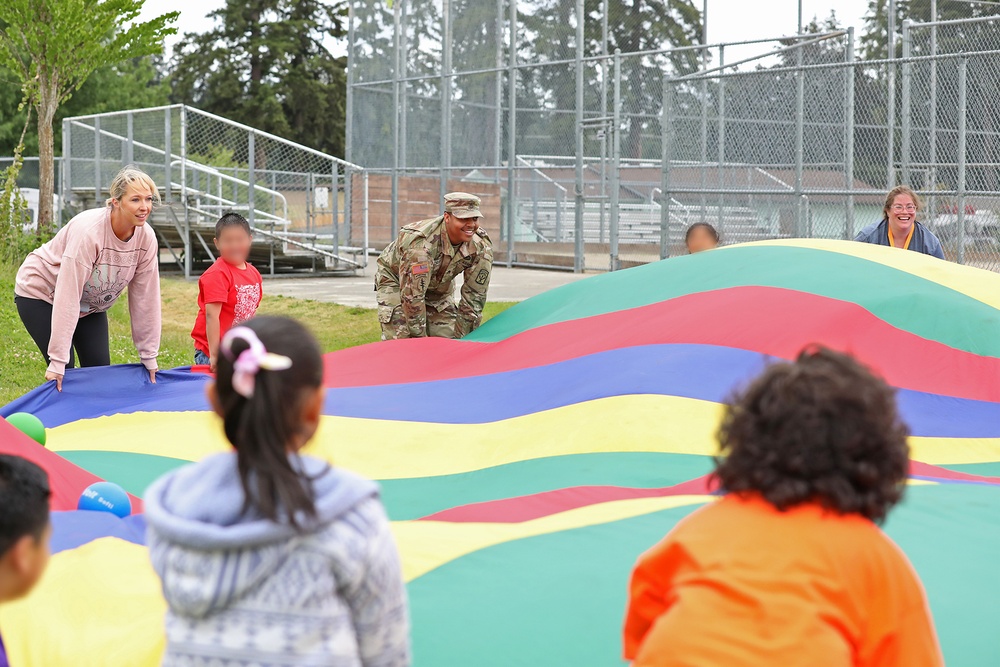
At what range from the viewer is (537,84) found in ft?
57.3


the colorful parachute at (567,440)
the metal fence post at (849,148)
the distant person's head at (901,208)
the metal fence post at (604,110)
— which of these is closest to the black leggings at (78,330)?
the colorful parachute at (567,440)

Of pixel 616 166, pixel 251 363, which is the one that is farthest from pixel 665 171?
pixel 251 363

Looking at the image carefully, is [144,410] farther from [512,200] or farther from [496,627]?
[512,200]

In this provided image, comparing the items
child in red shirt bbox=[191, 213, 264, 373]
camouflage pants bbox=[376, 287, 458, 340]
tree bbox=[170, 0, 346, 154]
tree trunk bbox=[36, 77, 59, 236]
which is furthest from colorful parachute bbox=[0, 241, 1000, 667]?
tree bbox=[170, 0, 346, 154]

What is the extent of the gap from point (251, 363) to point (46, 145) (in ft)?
47.6

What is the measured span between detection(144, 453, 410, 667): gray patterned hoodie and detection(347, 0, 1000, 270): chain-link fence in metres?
10.5

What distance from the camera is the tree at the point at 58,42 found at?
13875 mm

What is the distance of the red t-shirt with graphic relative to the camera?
19.3 feet

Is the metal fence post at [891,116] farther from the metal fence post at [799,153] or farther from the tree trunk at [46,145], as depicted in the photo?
the tree trunk at [46,145]

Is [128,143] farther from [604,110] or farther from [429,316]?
[429,316]

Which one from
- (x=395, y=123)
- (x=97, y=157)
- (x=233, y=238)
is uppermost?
(x=395, y=123)

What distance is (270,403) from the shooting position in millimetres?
1706

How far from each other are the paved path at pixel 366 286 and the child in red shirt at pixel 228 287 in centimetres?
567

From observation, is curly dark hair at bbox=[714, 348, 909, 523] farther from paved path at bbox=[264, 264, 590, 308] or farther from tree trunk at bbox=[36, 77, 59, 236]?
tree trunk at bbox=[36, 77, 59, 236]
